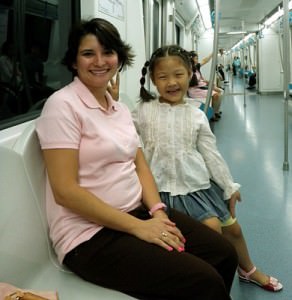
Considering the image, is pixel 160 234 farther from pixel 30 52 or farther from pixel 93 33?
pixel 30 52

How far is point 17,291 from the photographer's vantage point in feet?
2.78

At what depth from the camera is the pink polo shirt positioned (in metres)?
1.10

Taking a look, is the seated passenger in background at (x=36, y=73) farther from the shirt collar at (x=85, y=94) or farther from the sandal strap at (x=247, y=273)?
the sandal strap at (x=247, y=273)

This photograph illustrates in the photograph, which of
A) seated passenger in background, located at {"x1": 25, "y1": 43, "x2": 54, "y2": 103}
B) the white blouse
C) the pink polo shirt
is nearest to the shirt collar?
the pink polo shirt

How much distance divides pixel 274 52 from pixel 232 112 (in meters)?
4.56

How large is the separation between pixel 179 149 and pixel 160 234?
0.50m

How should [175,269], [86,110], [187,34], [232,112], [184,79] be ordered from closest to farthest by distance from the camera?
[175,269] → [86,110] → [184,79] → [232,112] → [187,34]

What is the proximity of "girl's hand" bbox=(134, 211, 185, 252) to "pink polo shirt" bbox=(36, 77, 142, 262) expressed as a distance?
0.12 metres

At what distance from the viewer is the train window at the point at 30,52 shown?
5.51 feet


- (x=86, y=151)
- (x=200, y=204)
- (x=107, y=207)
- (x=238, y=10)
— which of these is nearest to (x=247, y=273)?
(x=200, y=204)

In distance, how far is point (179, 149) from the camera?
4.97ft

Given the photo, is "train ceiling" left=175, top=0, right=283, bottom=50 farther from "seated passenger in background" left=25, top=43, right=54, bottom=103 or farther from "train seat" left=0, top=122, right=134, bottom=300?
"train seat" left=0, top=122, right=134, bottom=300

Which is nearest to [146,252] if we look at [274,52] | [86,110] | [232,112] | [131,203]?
[131,203]

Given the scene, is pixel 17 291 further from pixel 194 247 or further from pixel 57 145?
pixel 194 247
